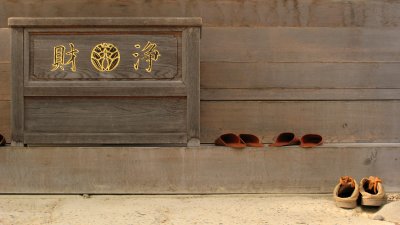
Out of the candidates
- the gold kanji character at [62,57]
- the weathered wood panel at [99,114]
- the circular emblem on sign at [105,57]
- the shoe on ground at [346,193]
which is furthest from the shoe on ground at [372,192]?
the gold kanji character at [62,57]

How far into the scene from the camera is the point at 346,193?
3.36 meters

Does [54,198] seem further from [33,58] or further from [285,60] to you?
[285,60]

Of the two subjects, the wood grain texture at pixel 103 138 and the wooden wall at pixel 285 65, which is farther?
the wooden wall at pixel 285 65

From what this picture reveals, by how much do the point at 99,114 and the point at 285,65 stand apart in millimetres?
1599

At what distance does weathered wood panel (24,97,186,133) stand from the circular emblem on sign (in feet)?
0.75

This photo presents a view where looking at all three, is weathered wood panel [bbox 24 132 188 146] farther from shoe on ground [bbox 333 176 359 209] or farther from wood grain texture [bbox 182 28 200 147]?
shoe on ground [bbox 333 176 359 209]

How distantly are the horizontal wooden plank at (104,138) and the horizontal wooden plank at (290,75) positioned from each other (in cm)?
73

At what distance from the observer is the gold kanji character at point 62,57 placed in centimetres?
357

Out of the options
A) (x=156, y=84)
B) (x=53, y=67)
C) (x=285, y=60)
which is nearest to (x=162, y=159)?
(x=156, y=84)

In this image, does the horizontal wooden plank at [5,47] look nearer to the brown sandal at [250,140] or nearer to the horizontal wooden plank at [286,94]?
the horizontal wooden plank at [286,94]

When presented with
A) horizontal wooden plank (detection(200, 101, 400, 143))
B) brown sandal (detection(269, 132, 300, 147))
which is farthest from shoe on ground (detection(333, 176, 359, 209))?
horizontal wooden plank (detection(200, 101, 400, 143))

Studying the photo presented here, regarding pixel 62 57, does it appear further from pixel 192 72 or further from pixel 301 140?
pixel 301 140

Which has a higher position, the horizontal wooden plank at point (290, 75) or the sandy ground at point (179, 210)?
the horizontal wooden plank at point (290, 75)

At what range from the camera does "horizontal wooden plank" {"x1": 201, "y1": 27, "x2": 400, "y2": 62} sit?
13.7ft
